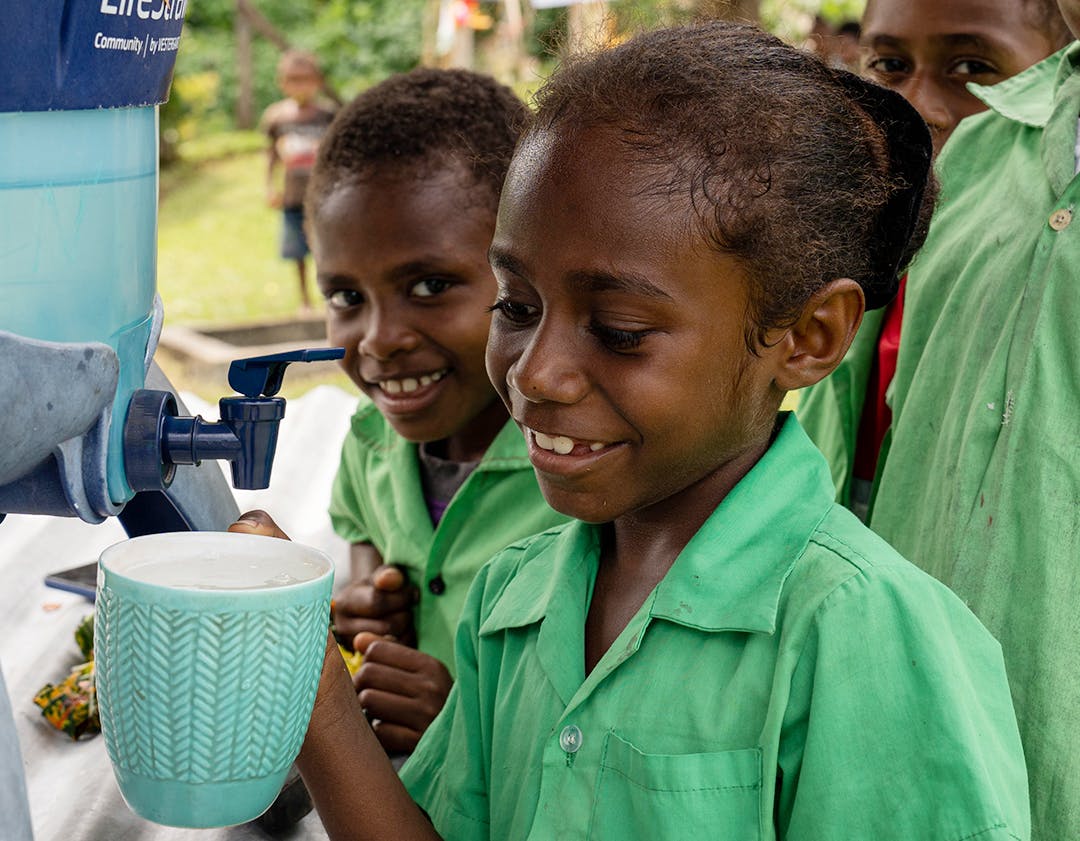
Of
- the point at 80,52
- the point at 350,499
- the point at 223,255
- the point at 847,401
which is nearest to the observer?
the point at 80,52

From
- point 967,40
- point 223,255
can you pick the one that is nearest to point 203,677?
point 967,40

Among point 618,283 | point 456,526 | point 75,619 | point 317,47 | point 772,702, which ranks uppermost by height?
point 618,283

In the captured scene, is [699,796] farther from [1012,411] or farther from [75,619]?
[75,619]

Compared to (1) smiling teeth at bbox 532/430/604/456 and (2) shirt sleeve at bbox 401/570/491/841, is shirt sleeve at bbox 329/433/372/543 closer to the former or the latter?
(2) shirt sleeve at bbox 401/570/491/841

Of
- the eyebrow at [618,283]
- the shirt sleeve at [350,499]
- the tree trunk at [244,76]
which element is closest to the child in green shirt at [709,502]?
the eyebrow at [618,283]

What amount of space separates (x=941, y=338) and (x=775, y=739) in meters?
0.83

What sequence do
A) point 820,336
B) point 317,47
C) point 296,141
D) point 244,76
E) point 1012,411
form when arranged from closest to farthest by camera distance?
point 820,336 < point 1012,411 < point 296,141 < point 244,76 < point 317,47

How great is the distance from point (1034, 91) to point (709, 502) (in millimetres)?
858

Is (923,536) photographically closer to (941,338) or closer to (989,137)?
(941,338)

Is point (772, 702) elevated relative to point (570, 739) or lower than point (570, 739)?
elevated

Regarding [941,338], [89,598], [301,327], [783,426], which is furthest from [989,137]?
[301,327]

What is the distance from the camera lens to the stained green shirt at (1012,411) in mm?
1369

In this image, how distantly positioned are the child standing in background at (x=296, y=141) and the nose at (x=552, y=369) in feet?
21.8

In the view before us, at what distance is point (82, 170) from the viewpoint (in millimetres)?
790
